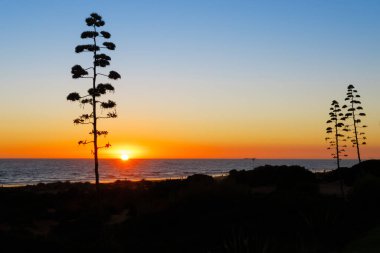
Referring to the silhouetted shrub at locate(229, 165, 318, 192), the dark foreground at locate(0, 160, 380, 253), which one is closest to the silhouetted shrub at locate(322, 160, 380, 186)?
the silhouetted shrub at locate(229, 165, 318, 192)

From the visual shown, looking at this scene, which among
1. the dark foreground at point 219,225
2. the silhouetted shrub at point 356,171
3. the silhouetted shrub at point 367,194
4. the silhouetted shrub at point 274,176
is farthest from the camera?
the silhouetted shrub at point 356,171

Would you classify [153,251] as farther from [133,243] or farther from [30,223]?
[30,223]

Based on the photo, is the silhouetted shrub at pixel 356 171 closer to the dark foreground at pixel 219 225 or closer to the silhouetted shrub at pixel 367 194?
the silhouetted shrub at pixel 367 194

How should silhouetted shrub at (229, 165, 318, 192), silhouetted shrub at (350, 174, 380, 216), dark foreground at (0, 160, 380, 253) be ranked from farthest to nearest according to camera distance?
1. silhouetted shrub at (229, 165, 318, 192)
2. silhouetted shrub at (350, 174, 380, 216)
3. dark foreground at (0, 160, 380, 253)

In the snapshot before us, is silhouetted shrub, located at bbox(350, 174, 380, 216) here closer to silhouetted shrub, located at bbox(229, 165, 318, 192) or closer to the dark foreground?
the dark foreground

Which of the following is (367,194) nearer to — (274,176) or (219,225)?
(219,225)

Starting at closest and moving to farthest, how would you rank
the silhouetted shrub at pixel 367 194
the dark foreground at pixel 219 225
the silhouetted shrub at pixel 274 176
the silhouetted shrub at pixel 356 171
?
the dark foreground at pixel 219 225, the silhouetted shrub at pixel 367 194, the silhouetted shrub at pixel 274 176, the silhouetted shrub at pixel 356 171

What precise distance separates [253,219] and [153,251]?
190 inches

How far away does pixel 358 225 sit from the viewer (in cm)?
1795

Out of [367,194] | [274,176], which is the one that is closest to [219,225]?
[367,194]

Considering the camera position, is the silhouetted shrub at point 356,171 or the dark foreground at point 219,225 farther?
the silhouetted shrub at point 356,171

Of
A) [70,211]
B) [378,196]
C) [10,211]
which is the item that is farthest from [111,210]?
[378,196]

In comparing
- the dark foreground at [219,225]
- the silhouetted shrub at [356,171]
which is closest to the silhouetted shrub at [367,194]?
the dark foreground at [219,225]

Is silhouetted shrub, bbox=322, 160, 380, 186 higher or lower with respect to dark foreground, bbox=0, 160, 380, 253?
higher
